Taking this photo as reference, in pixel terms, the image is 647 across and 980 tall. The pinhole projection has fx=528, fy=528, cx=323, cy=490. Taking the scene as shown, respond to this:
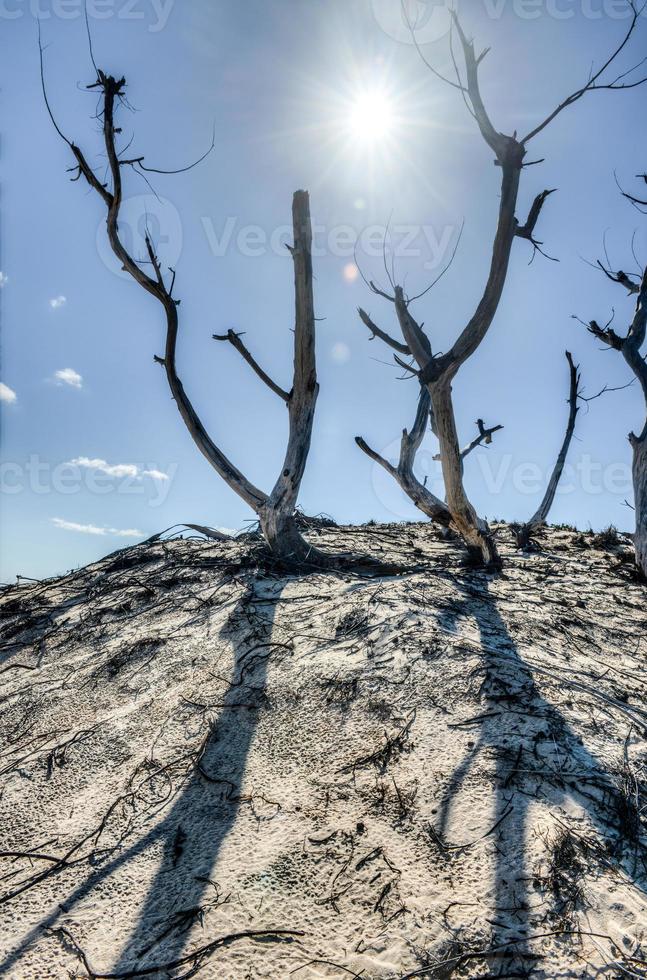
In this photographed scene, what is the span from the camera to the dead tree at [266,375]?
208 inches

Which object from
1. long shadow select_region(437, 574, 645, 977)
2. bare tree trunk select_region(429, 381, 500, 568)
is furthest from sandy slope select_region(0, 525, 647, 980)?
bare tree trunk select_region(429, 381, 500, 568)

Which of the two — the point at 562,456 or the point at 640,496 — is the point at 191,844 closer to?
the point at 640,496

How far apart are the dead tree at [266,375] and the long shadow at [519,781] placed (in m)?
2.71

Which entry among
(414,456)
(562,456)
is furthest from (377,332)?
(562,456)

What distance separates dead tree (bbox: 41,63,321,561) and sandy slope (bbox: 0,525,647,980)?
4.37 ft

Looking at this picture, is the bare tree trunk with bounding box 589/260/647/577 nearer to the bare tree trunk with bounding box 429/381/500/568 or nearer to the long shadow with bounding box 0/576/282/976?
the bare tree trunk with bounding box 429/381/500/568

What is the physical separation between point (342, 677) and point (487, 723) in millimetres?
796

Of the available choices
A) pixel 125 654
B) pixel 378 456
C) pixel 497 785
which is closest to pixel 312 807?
pixel 497 785

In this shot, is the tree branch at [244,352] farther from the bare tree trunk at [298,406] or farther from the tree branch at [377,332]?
the tree branch at [377,332]

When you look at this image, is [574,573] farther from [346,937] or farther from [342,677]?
[346,937]

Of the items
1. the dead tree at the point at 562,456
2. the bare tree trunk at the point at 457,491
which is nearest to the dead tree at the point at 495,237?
the bare tree trunk at the point at 457,491

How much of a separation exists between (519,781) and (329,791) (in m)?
0.78

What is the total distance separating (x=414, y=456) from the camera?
9.07m

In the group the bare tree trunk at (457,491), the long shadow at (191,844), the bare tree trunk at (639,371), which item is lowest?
the long shadow at (191,844)
